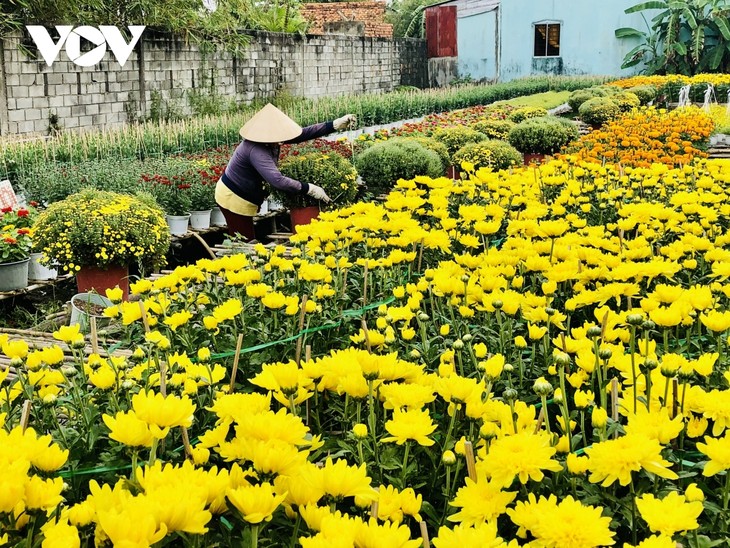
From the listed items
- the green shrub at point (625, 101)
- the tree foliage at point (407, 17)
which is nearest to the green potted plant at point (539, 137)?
the green shrub at point (625, 101)

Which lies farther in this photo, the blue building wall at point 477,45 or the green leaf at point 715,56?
the blue building wall at point 477,45

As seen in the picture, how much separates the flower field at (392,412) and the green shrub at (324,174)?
3.38 metres

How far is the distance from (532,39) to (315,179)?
20014 mm

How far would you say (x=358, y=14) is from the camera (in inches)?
1082

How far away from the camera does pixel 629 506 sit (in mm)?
1304

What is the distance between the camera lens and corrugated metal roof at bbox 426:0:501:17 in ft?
81.5

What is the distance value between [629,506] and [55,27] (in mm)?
10654

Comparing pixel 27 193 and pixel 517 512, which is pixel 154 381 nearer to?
pixel 517 512

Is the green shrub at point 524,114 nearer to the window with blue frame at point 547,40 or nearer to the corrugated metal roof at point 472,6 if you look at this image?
the window with blue frame at point 547,40

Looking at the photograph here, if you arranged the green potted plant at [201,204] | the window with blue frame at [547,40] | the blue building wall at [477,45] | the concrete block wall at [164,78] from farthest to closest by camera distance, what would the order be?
the blue building wall at [477,45] < the window with blue frame at [547,40] < the concrete block wall at [164,78] < the green potted plant at [201,204]

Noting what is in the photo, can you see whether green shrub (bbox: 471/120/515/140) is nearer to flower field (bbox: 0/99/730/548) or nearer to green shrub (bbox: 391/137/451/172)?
green shrub (bbox: 391/137/451/172)

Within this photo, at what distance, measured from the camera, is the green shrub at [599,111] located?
1292 cm

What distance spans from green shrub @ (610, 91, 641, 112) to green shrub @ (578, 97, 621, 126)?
0.21 m

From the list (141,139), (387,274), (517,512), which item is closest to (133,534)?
(517,512)
